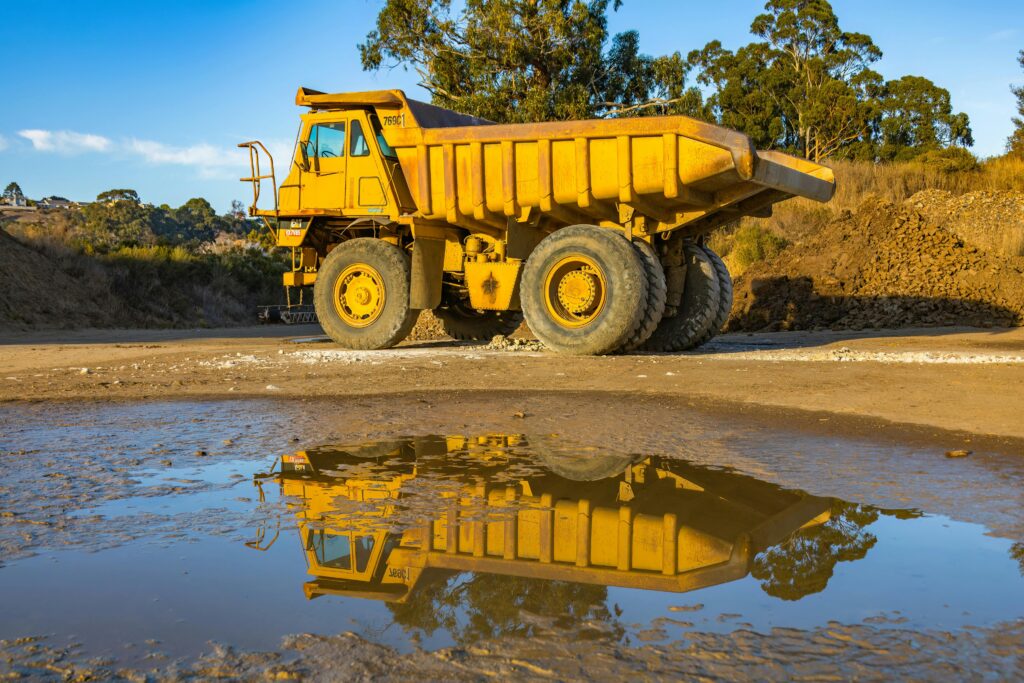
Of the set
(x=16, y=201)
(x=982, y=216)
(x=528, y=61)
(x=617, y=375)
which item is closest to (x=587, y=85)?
(x=528, y=61)

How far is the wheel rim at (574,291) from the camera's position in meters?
11.4

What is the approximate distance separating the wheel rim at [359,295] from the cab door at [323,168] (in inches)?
36.9

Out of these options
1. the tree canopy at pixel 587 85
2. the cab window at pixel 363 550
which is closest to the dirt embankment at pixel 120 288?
the tree canopy at pixel 587 85

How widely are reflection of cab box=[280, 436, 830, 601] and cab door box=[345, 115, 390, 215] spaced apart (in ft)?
26.3

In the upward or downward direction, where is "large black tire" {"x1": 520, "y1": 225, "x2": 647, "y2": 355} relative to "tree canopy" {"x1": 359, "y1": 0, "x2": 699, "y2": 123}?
downward

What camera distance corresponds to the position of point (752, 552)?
3.32 meters

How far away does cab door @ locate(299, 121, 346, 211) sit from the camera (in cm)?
1296

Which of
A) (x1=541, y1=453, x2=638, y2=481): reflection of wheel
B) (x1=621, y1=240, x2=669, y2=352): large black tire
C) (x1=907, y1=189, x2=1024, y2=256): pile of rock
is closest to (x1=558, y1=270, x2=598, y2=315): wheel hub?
(x1=621, y1=240, x2=669, y2=352): large black tire

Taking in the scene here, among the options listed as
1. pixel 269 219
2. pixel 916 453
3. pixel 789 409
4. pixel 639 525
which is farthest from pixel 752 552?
pixel 269 219

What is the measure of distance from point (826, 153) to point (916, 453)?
130 feet

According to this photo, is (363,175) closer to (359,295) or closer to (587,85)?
(359,295)

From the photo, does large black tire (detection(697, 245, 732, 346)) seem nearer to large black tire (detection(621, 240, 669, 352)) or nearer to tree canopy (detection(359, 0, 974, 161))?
large black tire (detection(621, 240, 669, 352))

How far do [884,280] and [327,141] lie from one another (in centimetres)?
1090

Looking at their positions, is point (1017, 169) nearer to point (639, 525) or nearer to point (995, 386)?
point (995, 386)
